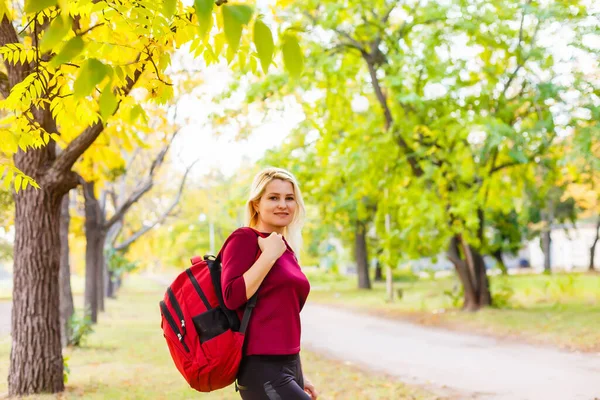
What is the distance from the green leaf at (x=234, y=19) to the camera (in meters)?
1.95

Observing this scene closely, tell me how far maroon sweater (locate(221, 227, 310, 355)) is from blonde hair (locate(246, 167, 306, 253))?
29 cm

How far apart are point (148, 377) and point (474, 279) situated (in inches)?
432

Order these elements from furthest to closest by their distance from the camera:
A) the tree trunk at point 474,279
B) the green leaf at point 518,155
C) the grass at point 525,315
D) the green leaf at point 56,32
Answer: the tree trunk at point 474,279, the green leaf at point 518,155, the grass at point 525,315, the green leaf at point 56,32

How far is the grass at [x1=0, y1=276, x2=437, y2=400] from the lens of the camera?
337 inches

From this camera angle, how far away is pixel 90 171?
12422mm

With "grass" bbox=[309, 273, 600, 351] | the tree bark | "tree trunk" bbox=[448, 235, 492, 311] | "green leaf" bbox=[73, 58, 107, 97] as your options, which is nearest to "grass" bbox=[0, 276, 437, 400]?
"grass" bbox=[309, 273, 600, 351]

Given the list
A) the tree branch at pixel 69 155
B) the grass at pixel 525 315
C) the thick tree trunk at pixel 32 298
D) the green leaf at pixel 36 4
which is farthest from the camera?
the grass at pixel 525 315

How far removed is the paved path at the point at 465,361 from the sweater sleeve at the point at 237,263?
593 centimetres

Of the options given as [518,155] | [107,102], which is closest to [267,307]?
[107,102]

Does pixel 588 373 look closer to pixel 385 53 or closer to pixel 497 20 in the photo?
pixel 497 20

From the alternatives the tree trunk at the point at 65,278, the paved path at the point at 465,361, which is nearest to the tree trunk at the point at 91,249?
the tree trunk at the point at 65,278

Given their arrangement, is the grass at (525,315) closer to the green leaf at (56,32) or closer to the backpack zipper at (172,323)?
the backpack zipper at (172,323)

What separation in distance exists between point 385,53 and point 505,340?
799 centimetres

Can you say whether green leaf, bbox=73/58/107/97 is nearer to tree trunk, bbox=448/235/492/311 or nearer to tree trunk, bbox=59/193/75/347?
tree trunk, bbox=59/193/75/347
